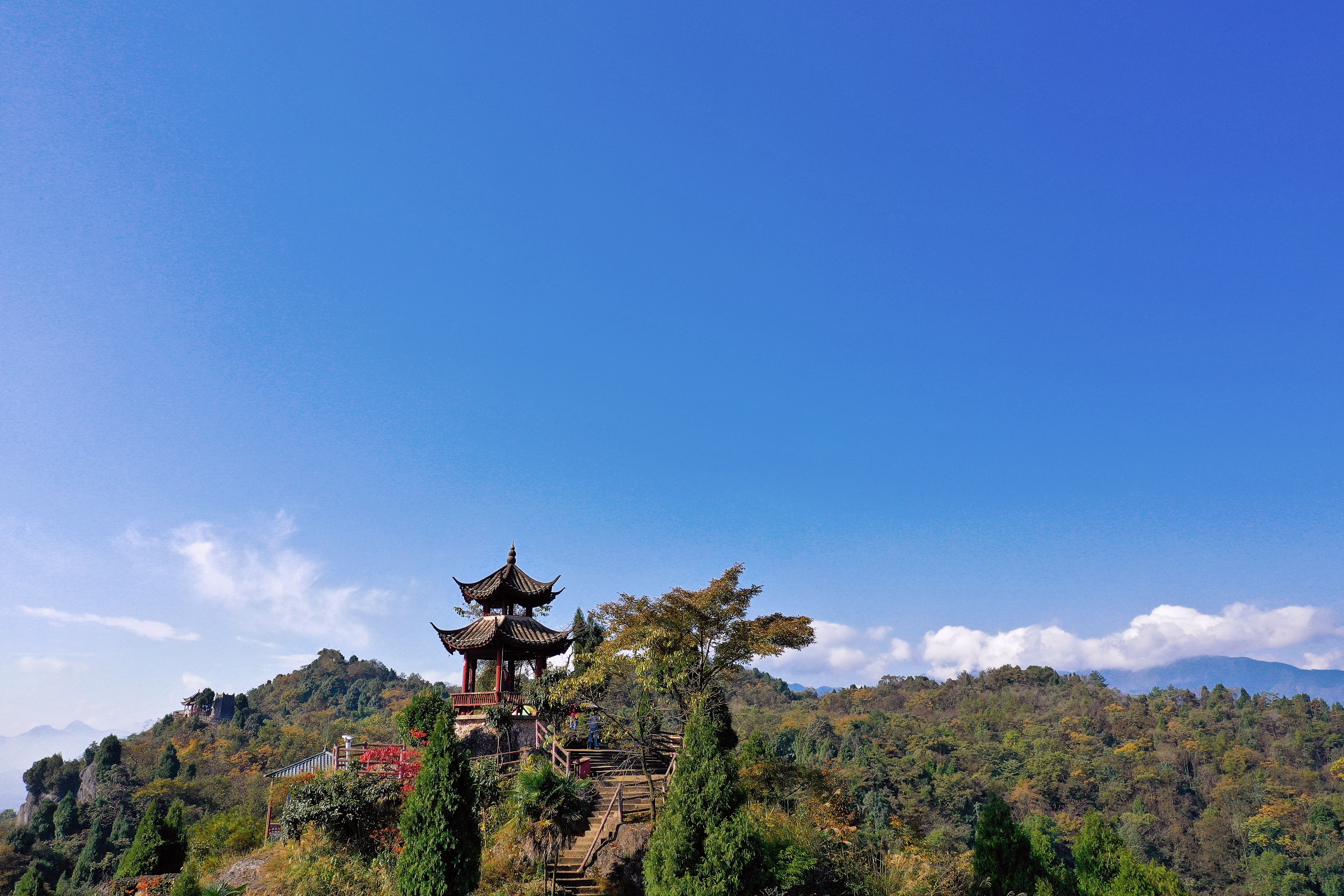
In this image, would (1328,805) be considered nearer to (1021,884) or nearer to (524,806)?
(1021,884)

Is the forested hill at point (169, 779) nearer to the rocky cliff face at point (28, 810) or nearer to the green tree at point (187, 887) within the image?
the rocky cliff face at point (28, 810)

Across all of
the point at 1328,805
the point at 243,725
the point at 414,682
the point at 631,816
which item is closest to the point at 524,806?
the point at 631,816

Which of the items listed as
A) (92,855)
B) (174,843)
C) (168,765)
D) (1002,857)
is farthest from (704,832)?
(168,765)

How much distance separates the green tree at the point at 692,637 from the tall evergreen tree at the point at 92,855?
140 ft

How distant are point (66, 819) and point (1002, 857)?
205 feet

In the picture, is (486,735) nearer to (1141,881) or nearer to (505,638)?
(505,638)

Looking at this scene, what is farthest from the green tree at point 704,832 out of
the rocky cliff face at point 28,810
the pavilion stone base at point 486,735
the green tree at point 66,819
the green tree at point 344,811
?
the rocky cliff face at point 28,810

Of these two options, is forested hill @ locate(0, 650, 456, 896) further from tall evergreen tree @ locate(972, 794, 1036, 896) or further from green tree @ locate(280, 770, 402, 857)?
tall evergreen tree @ locate(972, 794, 1036, 896)

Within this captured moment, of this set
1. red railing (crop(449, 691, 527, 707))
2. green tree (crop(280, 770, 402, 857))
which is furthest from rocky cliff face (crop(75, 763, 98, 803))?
green tree (crop(280, 770, 402, 857))

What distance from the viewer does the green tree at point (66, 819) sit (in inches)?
2071

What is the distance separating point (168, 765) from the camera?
62.9m

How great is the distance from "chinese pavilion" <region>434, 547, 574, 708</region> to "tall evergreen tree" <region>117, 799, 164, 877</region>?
8.36m

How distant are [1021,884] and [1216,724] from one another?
81695 mm

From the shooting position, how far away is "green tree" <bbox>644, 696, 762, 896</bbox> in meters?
14.0
